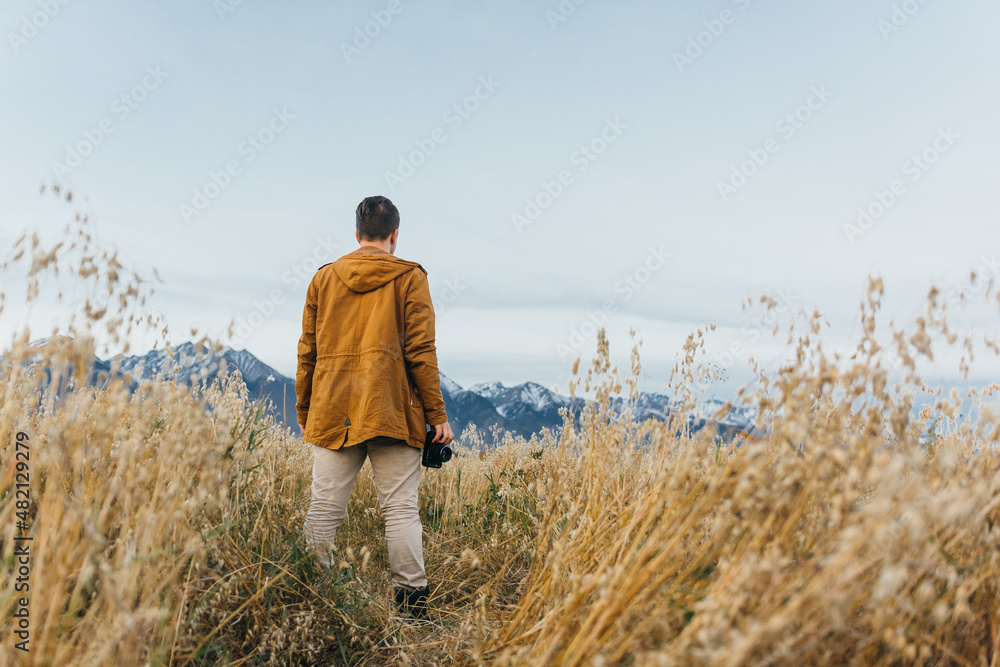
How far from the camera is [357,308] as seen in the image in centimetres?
308

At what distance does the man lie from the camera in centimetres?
296

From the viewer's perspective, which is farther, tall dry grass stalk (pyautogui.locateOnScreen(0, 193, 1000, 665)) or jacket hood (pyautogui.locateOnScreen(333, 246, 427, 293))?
jacket hood (pyautogui.locateOnScreen(333, 246, 427, 293))

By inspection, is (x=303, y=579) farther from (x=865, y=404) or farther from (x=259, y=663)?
(x=865, y=404)

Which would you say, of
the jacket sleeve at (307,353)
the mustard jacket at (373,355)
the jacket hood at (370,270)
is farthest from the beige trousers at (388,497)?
the jacket hood at (370,270)

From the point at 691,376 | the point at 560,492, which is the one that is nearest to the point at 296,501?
the point at 560,492

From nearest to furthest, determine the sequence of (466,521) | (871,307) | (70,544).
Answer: (70,544) < (871,307) < (466,521)

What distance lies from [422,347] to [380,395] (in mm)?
347

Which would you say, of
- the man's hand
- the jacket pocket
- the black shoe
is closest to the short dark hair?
the jacket pocket

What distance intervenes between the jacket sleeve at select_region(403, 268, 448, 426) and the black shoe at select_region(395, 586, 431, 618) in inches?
35.3

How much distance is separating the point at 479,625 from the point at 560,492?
22.9 inches

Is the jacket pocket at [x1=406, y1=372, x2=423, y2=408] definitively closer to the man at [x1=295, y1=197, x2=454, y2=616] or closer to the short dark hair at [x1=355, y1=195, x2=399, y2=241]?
the man at [x1=295, y1=197, x2=454, y2=616]

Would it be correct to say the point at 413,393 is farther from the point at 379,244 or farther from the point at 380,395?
the point at 379,244

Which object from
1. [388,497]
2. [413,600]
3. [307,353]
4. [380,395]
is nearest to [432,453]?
[388,497]

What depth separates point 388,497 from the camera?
119 inches
